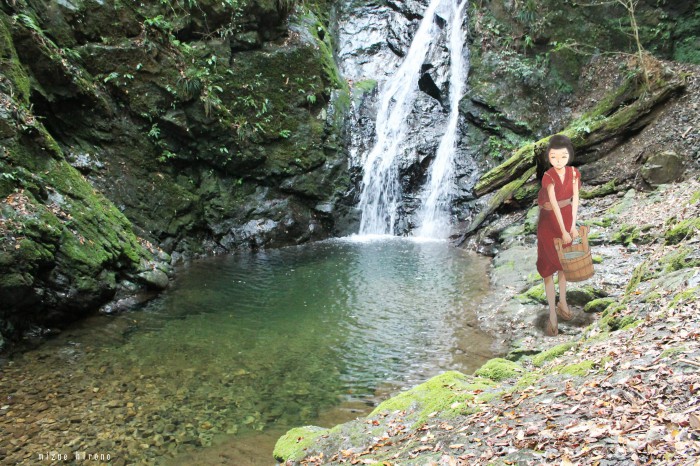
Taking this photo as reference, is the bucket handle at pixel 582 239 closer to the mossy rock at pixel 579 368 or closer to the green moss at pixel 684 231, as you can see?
the green moss at pixel 684 231

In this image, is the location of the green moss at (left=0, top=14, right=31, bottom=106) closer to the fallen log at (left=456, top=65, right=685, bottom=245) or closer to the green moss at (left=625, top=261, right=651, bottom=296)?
the green moss at (left=625, top=261, right=651, bottom=296)

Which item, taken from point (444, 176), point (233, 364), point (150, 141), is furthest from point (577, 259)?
point (150, 141)

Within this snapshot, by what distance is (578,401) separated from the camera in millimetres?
2916

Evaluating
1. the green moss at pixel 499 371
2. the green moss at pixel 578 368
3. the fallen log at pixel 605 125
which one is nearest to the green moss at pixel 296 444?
the green moss at pixel 499 371

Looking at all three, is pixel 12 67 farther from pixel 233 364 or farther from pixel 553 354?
pixel 553 354

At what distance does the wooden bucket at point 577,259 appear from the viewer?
4992 millimetres

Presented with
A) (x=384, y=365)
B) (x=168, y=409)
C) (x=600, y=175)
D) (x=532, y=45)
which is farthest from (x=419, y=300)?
(x=532, y=45)

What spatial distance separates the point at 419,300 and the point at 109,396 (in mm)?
6203

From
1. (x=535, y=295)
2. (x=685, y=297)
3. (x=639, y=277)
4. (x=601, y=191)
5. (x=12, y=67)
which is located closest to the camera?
(x=685, y=297)

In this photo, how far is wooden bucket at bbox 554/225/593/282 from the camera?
4.99 metres

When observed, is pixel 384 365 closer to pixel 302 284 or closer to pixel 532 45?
pixel 302 284

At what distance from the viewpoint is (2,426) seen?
491cm

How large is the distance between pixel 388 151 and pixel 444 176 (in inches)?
109

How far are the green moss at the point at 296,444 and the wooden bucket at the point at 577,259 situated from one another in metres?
3.39
